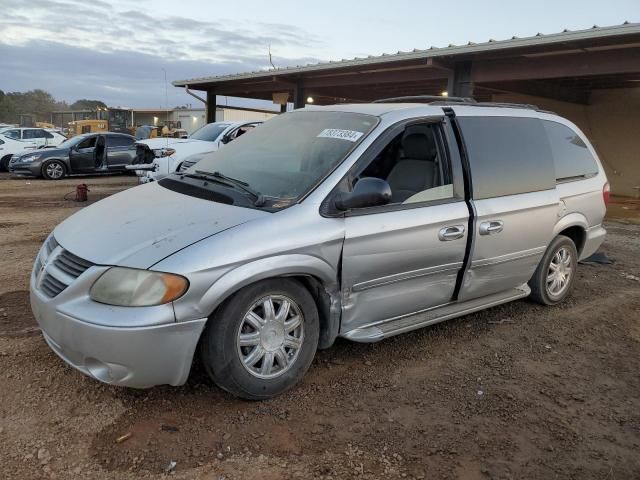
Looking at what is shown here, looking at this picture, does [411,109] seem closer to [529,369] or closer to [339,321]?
[339,321]

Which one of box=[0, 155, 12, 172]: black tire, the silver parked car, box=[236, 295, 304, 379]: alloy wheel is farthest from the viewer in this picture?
box=[0, 155, 12, 172]: black tire

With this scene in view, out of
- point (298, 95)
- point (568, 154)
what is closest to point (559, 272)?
point (568, 154)

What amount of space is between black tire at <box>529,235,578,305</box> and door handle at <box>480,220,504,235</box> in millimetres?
989

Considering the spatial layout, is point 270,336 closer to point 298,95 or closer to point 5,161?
point 298,95

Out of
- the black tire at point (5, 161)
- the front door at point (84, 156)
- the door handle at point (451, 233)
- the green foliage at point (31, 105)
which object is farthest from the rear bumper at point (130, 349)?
the green foliage at point (31, 105)

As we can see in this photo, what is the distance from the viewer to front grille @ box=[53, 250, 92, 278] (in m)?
2.89

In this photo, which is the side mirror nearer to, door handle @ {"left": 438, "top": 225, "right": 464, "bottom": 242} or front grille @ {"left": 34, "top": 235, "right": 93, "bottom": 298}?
door handle @ {"left": 438, "top": 225, "right": 464, "bottom": 242}

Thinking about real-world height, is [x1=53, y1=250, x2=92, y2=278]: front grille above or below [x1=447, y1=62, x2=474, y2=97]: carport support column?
below

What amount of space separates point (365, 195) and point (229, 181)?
38.9 inches

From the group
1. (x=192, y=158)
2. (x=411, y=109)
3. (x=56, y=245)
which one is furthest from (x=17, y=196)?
(x=411, y=109)

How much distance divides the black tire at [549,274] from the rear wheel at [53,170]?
48.2 feet

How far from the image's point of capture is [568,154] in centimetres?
497

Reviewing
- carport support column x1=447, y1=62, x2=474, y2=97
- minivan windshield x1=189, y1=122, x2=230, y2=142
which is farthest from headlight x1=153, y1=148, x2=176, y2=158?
carport support column x1=447, y1=62, x2=474, y2=97

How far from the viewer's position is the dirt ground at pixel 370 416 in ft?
8.68
